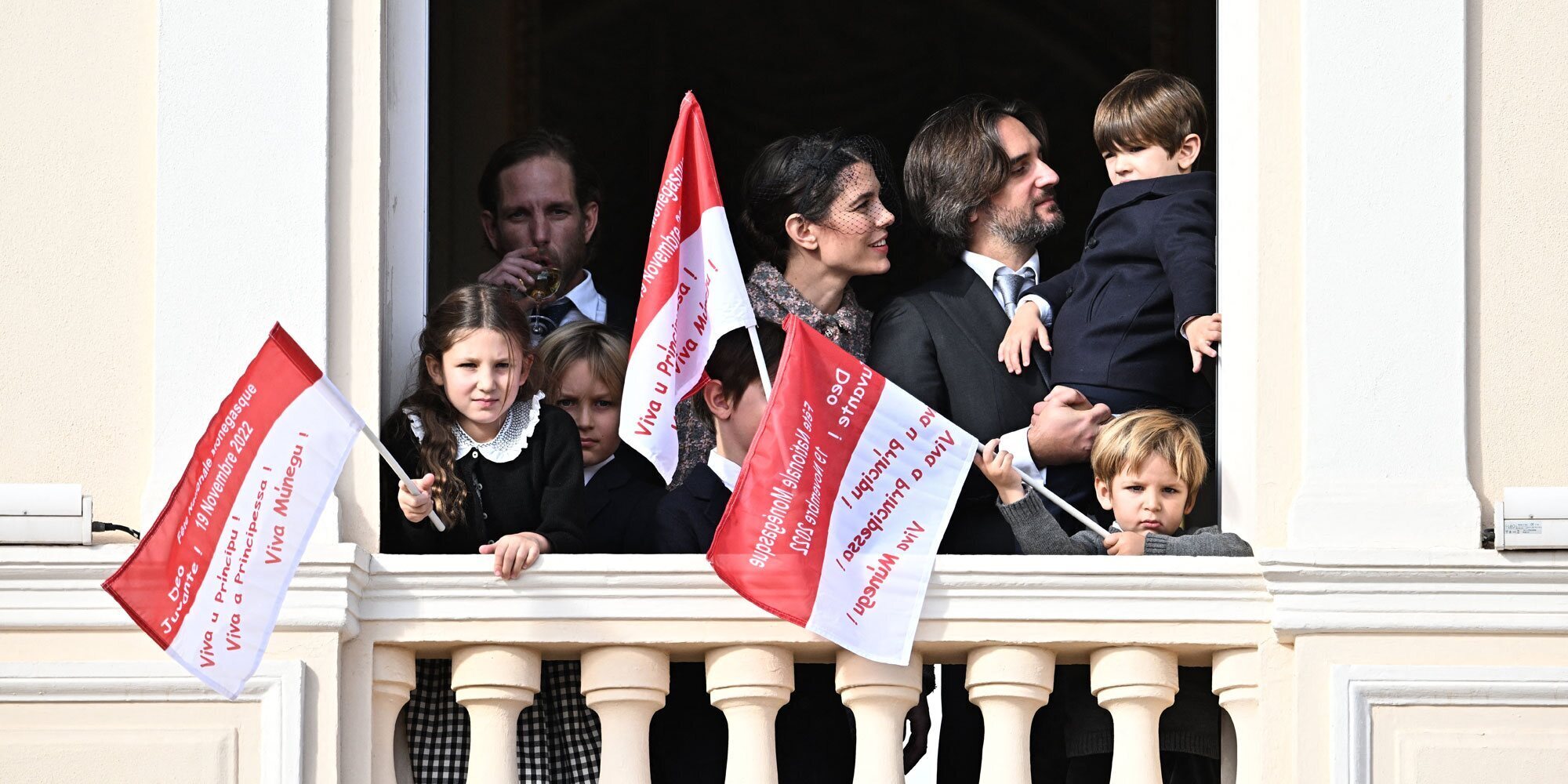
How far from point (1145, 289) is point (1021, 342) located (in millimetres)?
360

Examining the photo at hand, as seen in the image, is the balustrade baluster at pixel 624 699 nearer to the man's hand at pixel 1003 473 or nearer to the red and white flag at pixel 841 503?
the red and white flag at pixel 841 503

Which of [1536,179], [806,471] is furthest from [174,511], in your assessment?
[1536,179]

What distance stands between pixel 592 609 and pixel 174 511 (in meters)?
1.04

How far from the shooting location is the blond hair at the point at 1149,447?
756cm

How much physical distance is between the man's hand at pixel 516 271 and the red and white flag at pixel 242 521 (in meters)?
1.47

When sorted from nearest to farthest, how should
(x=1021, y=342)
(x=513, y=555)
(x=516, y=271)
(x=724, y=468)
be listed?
(x=513, y=555), (x=724, y=468), (x=1021, y=342), (x=516, y=271)

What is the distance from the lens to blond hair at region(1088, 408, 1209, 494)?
7.56 m

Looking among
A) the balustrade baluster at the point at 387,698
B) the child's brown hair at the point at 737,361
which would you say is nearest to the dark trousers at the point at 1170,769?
the child's brown hair at the point at 737,361

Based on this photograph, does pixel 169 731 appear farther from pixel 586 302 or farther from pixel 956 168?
pixel 956 168

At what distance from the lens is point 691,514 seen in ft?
25.5

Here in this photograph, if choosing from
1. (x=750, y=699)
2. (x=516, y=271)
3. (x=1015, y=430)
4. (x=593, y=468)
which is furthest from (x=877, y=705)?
(x=516, y=271)

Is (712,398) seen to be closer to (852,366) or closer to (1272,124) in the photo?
(852,366)

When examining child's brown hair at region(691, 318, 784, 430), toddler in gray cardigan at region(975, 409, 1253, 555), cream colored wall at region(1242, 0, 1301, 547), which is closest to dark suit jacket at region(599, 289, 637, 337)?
child's brown hair at region(691, 318, 784, 430)

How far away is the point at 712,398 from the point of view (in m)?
8.15
